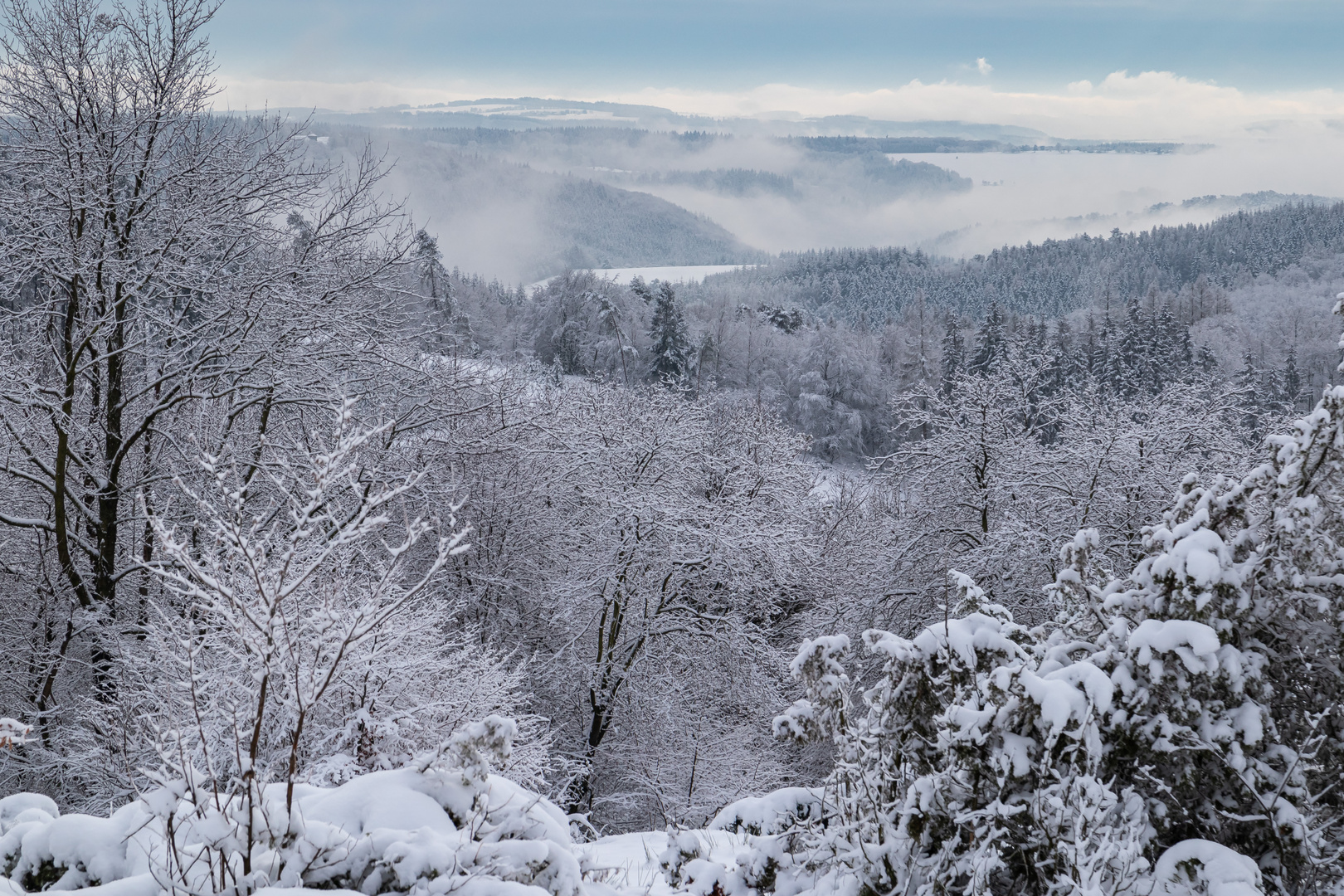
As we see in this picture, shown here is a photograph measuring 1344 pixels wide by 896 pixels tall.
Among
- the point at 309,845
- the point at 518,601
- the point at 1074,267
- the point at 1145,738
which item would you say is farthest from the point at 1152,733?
the point at 1074,267

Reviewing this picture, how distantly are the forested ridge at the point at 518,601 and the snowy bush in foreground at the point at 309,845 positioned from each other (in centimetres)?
2

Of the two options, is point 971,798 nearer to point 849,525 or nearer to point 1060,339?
point 849,525

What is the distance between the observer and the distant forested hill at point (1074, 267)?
107 metres

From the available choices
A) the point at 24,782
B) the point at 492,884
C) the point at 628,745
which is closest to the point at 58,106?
the point at 24,782

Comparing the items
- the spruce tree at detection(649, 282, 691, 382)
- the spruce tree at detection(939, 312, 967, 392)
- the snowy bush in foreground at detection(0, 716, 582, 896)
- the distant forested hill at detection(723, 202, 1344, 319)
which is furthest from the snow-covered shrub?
the distant forested hill at detection(723, 202, 1344, 319)

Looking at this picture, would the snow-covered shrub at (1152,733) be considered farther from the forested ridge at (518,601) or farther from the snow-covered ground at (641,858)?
the snow-covered ground at (641,858)

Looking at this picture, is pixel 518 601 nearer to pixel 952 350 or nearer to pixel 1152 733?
pixel 1152 733

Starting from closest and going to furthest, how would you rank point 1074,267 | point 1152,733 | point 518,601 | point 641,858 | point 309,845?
point 309,845, point 1152,733, point 641,858, point 518,601, point 1074,267

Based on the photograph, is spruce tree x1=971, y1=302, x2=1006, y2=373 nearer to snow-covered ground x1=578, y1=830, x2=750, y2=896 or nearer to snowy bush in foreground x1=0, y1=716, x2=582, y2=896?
snow-covered ground x1=578, y1=830, x2=750, y2=896

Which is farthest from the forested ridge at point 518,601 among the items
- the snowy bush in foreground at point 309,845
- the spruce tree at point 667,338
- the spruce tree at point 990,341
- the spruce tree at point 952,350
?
the spruce tree at point 952,350

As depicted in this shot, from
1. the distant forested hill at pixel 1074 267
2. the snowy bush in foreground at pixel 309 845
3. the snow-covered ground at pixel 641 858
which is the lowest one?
the snow-covered ground at pixel 641 858

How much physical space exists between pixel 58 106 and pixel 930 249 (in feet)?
542

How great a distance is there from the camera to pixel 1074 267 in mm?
117562

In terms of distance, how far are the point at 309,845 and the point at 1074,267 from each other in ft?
440
